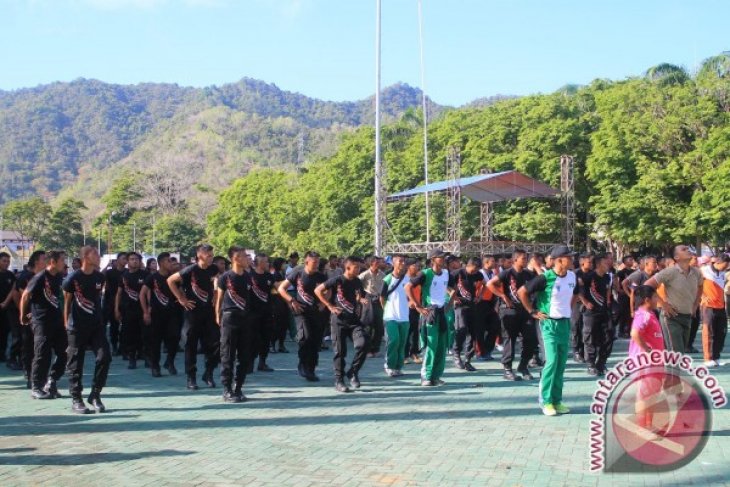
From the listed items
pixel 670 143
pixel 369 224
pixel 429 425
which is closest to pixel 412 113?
pixel 369 224

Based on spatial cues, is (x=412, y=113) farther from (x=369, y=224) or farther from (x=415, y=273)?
(x=415, y=273)

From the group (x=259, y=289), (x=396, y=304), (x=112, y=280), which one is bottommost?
(x=396, y=304)

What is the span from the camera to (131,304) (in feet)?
43.4

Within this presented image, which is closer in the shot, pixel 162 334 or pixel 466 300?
pixel 162 334

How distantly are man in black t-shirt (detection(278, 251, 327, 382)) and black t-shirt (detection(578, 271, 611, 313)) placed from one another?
3.92 metres

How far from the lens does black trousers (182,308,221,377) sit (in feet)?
34.2

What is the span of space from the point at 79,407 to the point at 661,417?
5984mm

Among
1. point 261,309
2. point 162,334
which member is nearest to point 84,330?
point 261,309

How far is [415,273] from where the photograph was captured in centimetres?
1083

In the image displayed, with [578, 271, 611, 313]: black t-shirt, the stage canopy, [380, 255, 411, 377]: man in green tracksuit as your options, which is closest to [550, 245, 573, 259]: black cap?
[380, 255, 411, 377]: man in green tracksuit

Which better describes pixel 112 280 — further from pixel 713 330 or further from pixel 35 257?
pixel 713 330

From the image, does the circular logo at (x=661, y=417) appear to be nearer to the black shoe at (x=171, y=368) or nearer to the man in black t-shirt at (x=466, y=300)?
the man in black t-shirt at (x=466, y=300)

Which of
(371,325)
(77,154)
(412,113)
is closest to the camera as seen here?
(371,325)

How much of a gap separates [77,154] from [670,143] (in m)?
182
